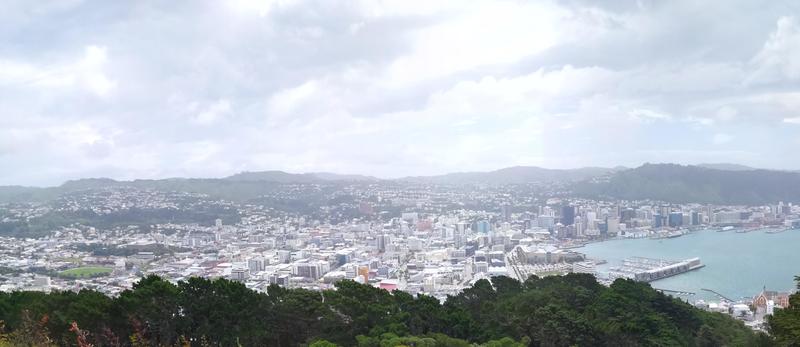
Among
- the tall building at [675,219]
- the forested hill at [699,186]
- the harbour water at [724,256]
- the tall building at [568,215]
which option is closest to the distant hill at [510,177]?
the forested hill at [699,186]

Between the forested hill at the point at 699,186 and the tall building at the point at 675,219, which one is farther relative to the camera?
the forested hill at the point at 699,186

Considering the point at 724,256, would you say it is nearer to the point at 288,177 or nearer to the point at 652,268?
the point at 652,268

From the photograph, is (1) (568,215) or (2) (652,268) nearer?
(2) (652,268)

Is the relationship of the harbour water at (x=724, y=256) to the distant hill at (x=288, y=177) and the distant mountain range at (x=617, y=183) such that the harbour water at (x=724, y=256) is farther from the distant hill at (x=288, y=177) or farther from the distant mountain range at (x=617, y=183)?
the distant hill at (x=288, y=177)

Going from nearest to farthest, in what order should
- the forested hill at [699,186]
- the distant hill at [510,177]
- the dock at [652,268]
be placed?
the dock at [652,268] → the forested hill at [699,186] → the distant hill at [510,177]

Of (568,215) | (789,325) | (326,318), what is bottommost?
(568,215)

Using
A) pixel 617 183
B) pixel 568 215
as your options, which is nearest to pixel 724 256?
pixel 568 215

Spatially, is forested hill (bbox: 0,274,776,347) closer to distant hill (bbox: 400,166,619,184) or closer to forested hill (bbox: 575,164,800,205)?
distant hill (bbox: 400,166,619,184)
